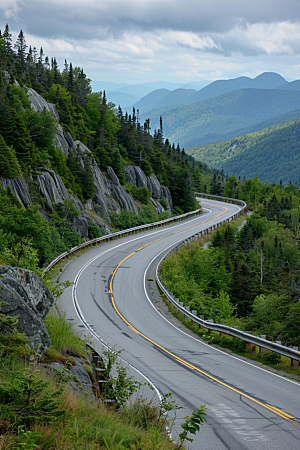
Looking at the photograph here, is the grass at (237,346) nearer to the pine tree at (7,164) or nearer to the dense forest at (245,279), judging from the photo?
the dense forest at (245,279)

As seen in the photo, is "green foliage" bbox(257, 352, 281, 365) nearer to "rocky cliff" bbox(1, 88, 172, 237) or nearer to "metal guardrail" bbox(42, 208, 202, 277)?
"metal guardrail" bbox(42, 208, 202, 277)

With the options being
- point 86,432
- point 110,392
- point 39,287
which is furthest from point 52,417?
point 39,287

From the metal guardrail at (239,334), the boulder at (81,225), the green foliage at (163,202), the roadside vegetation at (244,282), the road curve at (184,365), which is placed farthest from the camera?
the green foliage at (163,202)

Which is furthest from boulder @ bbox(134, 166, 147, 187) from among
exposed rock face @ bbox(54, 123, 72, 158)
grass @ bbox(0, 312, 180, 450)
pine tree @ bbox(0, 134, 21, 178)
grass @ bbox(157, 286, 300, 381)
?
grass @ bbox(0, 312, 180, 450)

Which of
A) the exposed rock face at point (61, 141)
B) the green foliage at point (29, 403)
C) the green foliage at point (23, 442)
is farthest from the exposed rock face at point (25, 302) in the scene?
the exposed rock face at point (61, 141)

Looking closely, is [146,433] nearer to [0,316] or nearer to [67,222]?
[0,316]

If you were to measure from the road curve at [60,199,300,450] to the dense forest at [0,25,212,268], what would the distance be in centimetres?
A: 429

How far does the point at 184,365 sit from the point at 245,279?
32748 mm

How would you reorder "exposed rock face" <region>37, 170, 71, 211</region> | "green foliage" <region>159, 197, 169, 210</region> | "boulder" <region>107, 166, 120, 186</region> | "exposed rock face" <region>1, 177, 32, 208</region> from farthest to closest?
"green foliage" <region>159, 197, 169, 210</region> < "boulder" <region>107, 166, 120, 186</region> < "exposed rock face" <region>37, 170, 71, 211</region> < "exposed rock face" <region>1, 177, 32, 208</region>

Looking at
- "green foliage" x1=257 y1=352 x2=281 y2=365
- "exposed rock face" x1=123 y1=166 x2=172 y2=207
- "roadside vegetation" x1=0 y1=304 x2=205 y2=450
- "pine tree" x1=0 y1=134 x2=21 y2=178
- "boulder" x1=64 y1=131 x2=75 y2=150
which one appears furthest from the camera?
"exposed rock face" x1=123 y1=166 x2=172 y2=207

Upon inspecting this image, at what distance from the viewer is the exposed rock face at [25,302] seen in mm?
7324

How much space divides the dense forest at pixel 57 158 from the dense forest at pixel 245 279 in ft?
34.6

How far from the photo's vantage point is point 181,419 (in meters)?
9.15

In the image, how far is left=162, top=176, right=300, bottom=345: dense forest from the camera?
1118 inches
